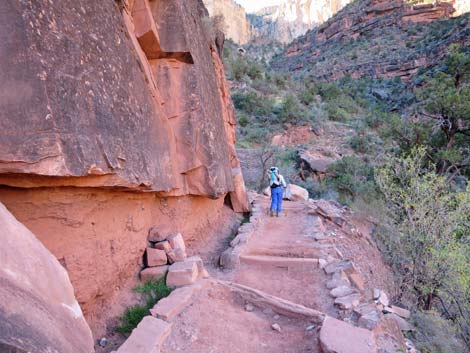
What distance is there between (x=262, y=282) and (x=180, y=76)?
3.20 m

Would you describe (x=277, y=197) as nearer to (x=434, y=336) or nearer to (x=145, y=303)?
(x=434, y=336)

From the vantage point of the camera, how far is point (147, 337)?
2881mm

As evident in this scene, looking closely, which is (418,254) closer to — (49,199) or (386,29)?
(49,199)

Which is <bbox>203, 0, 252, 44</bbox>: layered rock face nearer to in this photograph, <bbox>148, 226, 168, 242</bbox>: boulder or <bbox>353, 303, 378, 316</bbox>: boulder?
<bbox>148, 226, 168, 242</bbox>: boulder

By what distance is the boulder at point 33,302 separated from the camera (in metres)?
1.38

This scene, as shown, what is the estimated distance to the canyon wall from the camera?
2.35 meters

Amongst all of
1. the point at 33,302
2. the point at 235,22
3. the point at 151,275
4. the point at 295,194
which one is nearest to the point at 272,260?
the point at 151,275

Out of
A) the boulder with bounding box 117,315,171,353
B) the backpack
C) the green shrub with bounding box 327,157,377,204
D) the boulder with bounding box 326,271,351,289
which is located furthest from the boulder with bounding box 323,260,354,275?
the green shrub with bounding box 327,157,377,204

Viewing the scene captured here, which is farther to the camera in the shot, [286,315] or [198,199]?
[198,199]

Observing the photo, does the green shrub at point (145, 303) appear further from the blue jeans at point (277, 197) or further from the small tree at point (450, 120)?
the small tree at point (450, 120)

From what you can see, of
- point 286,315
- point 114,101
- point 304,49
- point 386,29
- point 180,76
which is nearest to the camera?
point 114,101

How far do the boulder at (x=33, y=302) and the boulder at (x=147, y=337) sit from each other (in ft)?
3.08

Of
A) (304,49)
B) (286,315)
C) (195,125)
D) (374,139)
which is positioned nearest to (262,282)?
(286,315)

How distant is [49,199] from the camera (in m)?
2.80
